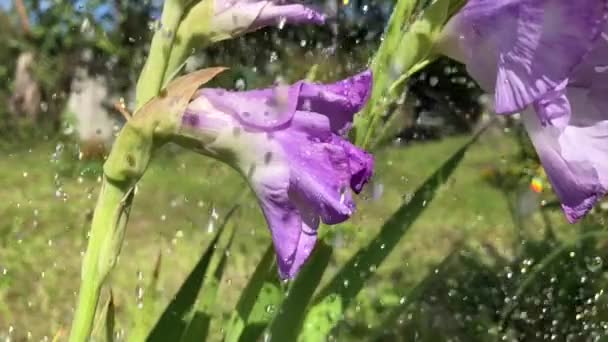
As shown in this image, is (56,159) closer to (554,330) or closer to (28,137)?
A: (28,137)

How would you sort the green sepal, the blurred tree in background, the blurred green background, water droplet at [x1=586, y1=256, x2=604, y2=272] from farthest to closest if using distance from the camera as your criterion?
the blurred tree in background
water droplet at [x1=586, y1=256, x2=604, y2=272]
the blurred green background
the green sepal

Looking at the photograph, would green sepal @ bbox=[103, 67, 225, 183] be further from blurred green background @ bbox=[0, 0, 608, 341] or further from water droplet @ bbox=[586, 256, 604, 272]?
water droplet @ bbox=[586, 256, 604, 272]

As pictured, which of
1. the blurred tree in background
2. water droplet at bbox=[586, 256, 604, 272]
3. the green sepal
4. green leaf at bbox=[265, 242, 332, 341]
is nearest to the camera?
the green sepal

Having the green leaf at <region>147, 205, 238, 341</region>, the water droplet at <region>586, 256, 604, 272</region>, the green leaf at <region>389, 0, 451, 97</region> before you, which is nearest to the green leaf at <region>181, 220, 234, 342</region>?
the green leaf at <region>147, 205, 238, 341</region>

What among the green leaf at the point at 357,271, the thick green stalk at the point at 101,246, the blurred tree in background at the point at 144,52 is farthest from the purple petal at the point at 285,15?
the blurred tree in background at the point at 144,52

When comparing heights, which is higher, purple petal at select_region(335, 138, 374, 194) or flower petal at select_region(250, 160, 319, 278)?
purple petal at select_region(335, 138, 374, 194)

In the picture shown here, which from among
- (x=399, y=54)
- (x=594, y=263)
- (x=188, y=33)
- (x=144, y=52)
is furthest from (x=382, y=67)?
(x=144, y=52)

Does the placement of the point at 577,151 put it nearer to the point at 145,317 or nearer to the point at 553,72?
the point at 553,72
